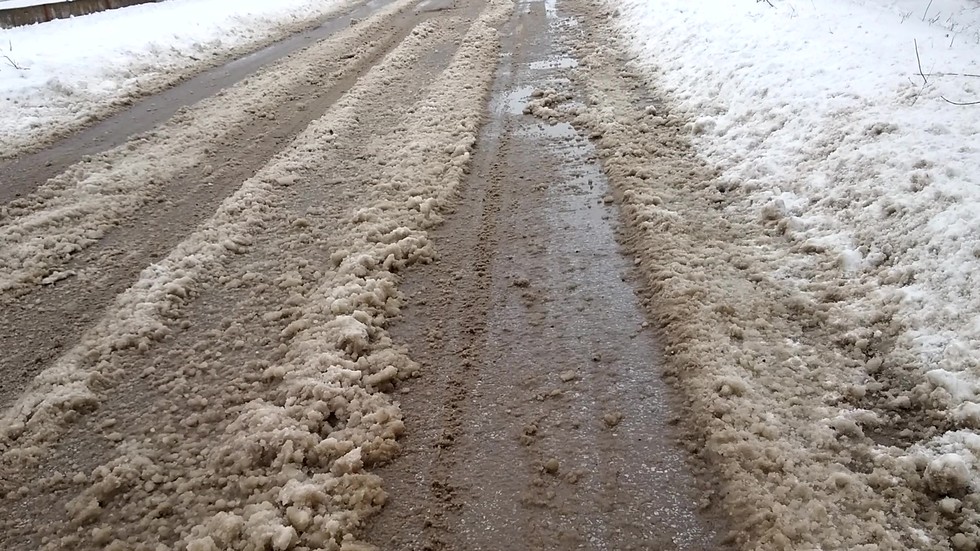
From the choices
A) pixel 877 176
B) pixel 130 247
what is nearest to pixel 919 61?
pixel 877 176

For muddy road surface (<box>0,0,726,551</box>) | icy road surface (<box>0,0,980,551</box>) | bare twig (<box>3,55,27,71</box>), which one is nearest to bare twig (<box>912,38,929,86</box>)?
icy road surface (<box>0,0,980,551</box>)

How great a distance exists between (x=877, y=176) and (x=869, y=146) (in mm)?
444

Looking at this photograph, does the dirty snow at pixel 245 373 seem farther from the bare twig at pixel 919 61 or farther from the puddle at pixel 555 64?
the bare twig at pixel 919 61

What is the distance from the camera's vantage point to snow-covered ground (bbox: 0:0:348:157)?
7.75m

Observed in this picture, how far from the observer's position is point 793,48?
714 cm

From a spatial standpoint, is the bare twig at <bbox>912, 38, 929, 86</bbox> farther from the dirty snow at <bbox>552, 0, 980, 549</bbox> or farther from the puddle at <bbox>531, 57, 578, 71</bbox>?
the puddle at <bbox>531, 57, 578, 71</bbox>

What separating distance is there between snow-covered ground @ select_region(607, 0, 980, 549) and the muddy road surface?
4.00ft

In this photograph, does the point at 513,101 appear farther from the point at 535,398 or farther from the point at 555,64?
the point at 535,398

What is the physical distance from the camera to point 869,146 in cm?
488

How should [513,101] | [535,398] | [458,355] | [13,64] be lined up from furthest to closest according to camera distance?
1. [13,64]
2. [513,101]
3. [458,355]
4. [535,398]

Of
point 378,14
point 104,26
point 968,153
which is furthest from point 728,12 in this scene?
point 104,26

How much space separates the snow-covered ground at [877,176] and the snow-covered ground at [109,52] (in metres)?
7.81

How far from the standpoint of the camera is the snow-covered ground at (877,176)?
3.09 m

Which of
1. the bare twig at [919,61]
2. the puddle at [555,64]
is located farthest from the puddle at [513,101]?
the bare twig at [919,61]
